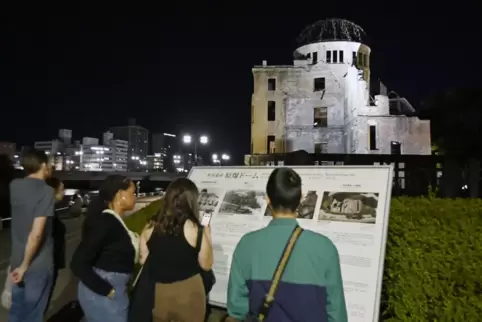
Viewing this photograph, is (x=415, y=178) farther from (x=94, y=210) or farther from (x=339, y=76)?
(x=339, y=76)

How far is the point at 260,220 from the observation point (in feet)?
18.3

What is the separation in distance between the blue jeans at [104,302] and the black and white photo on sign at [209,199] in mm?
1895

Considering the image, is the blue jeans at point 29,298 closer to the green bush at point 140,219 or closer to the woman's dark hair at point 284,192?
the woman's dark hair at point 284,192

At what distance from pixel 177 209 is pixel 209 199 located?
2.21 m

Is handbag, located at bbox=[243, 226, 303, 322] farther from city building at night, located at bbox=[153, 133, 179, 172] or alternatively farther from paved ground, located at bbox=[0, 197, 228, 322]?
city building at night, located at bbox=[153, 133, 179, 172]

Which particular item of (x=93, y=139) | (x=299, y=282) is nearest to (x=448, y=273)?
(x=299, y=282)

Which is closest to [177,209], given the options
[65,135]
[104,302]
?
[104,302]

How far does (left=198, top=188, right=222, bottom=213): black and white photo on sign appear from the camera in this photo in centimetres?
617

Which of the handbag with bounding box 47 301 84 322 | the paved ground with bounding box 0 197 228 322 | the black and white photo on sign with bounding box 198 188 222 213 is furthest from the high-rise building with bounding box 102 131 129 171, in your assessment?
the black and white photo on sign with bounding box 198 188 222 213

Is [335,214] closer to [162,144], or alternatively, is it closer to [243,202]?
[243,202]

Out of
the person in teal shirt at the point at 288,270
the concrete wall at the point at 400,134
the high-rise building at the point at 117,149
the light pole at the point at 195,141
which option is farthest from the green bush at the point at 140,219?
the high-rise building at the point at 117,149

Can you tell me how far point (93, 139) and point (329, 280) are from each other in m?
192

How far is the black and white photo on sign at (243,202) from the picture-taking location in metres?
5.72

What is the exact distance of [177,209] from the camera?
411cm
